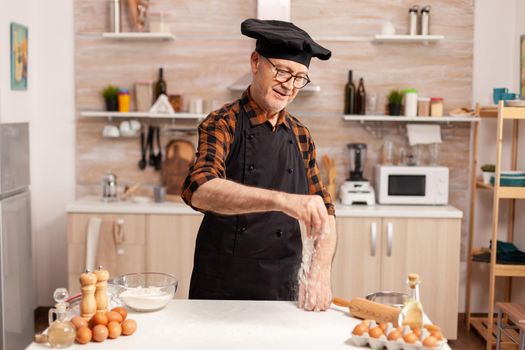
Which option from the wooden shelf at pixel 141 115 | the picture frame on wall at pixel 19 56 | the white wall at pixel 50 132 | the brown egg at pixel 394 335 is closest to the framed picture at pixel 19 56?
the picture frame on wall at pixel 19 56

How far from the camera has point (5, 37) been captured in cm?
437

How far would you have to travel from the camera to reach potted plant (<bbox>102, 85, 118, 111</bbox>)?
190 inches

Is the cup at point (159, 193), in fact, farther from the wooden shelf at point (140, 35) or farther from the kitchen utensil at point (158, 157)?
the wooden shelf at point (140, 35)

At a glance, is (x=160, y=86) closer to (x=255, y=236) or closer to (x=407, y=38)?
(x=407, y=38)

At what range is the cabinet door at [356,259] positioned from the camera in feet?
14.6

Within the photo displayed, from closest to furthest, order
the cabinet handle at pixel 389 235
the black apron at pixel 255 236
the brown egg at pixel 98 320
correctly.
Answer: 1. the brown egg at pixel 98 320
2. the black apron at pixel 255 236
3. the cabinet handle at pixel 389 235

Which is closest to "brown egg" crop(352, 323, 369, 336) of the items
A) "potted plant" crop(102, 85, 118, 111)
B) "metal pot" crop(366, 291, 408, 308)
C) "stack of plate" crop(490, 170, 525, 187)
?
"metal pot" crop(366, 291, 408, 308)

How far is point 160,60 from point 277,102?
110 inches

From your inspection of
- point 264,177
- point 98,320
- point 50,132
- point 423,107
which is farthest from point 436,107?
point 98,320

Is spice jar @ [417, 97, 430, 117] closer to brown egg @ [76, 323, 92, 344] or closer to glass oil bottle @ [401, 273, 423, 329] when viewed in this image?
glass oil bottle @ [401, 273, 423, 329]

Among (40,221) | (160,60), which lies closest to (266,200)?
(160,60)

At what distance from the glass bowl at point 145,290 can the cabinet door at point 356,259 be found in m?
2.30

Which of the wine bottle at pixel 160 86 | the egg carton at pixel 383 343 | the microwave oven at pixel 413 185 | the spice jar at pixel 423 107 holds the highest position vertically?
the wine bottle at pixel 160 86

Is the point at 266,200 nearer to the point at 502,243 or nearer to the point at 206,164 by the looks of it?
the point at 206,164
